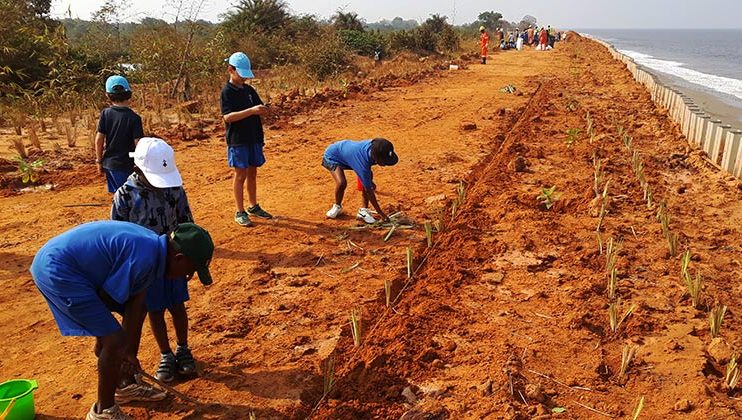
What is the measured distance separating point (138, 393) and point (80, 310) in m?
0.80

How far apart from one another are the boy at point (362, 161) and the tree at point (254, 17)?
18308 mm

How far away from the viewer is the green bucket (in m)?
2.73

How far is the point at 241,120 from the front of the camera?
5.18 metres

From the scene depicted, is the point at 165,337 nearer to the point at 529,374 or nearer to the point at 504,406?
the point at 504,406

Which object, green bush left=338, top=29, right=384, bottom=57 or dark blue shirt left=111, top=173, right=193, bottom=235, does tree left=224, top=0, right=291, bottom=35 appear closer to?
green bush left=338, top=29, right=384, bottom=57

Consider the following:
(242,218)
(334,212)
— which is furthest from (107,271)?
(334,212)

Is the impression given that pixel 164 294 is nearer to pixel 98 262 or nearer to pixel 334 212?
pixel 98 262

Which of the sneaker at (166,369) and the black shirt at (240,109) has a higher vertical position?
the black shirt at (240,109)

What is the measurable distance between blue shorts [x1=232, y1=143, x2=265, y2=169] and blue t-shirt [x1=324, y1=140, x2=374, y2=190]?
726mm

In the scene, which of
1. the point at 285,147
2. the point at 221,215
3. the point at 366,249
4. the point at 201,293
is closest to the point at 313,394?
the point at 201,293

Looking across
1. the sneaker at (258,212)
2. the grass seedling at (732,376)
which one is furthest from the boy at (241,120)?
the grass seedling at (732,376)

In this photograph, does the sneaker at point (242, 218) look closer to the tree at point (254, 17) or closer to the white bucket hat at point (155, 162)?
the white bucket hat at point (155, 162)

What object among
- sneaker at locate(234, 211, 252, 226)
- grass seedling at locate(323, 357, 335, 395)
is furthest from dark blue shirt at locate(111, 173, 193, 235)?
sneaker at locate(234, 211, 252, 226)

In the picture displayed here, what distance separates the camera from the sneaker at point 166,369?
317 centimetres
